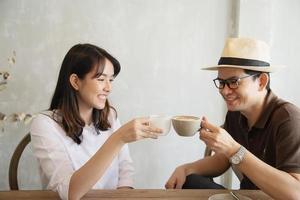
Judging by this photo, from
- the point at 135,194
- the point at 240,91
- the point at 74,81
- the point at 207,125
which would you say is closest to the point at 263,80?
the point at 240,91

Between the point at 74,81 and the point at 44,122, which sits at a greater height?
the point at 74,81

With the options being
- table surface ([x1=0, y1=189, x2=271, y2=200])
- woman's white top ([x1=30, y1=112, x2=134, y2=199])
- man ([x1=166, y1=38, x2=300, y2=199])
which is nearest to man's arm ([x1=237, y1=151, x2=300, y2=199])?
man ([x1=166, y1=38, x2=300, y2=199])

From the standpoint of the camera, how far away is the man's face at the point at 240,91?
1380mm

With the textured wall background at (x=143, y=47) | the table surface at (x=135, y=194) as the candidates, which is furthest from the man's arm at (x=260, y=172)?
the textured wall background at (x=143, y=47)

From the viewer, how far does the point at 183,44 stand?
212 centimetres

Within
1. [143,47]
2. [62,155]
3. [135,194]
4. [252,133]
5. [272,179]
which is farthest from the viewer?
[143,47]

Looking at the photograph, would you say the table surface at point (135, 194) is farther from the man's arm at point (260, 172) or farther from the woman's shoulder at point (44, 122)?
the woman's shoulder at point (44, 122)

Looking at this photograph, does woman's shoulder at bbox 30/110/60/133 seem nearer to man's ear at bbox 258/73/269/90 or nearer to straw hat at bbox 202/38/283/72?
straw hat at bbox 202/38/283/72

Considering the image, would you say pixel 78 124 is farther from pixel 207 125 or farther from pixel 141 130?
pixel 207 125

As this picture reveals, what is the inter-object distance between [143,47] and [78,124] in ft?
2.57

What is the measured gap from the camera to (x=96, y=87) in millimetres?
1488

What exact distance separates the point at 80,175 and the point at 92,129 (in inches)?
18.0

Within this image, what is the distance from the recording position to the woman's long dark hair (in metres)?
1.49

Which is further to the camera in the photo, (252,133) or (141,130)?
(252,133)
